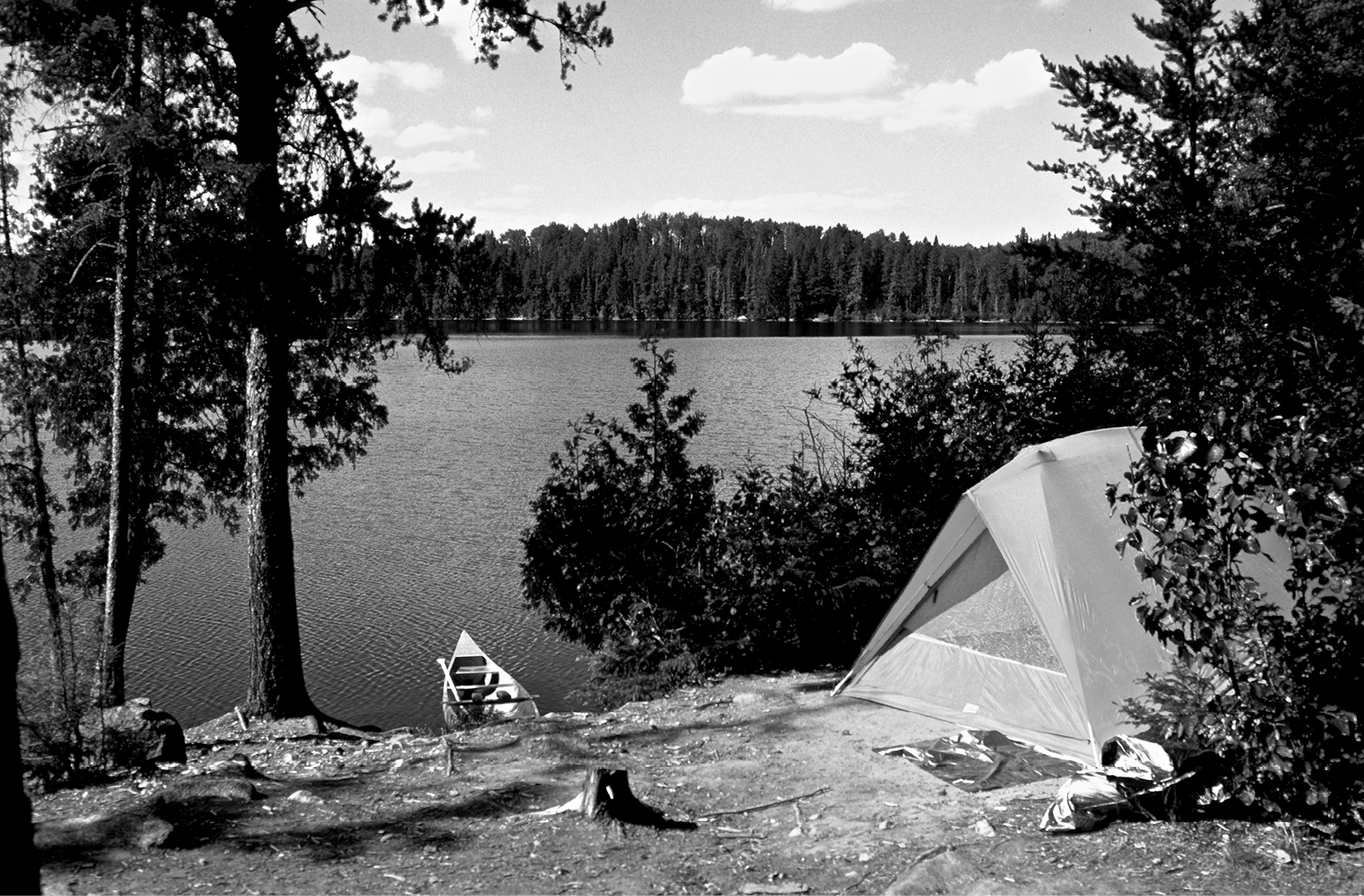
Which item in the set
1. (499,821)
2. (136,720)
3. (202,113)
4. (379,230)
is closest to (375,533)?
(202,113)

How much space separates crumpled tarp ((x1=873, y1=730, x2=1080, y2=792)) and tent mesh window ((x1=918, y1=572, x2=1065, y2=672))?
2.12 feet

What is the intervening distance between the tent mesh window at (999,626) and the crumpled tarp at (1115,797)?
6.20ft

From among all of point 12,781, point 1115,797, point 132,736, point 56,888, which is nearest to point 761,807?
point 1115,797

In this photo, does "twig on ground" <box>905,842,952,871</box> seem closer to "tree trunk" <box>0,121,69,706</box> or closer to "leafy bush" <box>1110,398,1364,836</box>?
"leafy bush" <box>1110,398,1364,836</box>

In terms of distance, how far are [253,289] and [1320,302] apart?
27.6 feet

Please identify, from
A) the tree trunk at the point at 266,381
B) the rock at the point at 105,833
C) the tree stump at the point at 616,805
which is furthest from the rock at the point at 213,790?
the tree trunk at the point at 266,381

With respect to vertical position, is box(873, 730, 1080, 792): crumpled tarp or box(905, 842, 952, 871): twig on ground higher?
box(905, 842, 952, 871): twig on ground

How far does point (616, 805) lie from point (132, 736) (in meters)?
3.55

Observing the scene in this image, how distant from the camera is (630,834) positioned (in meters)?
5.57

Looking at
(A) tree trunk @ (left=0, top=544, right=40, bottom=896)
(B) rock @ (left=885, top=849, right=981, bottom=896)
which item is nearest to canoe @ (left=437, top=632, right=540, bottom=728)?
(B) rock @ (left=885, top=849, right=981, bottom=896)

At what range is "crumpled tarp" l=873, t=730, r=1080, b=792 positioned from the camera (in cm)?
672

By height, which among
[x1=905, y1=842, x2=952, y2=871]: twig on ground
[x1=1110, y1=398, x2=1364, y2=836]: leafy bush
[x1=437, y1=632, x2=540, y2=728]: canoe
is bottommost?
[x1=437, y1=632, x2=540, y2=728]: canoe

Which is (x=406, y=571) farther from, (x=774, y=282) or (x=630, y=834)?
(x=774, y=282)

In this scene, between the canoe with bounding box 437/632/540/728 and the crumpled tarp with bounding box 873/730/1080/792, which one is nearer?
the crumpled tarp with bounding box 873/730/1080/792
